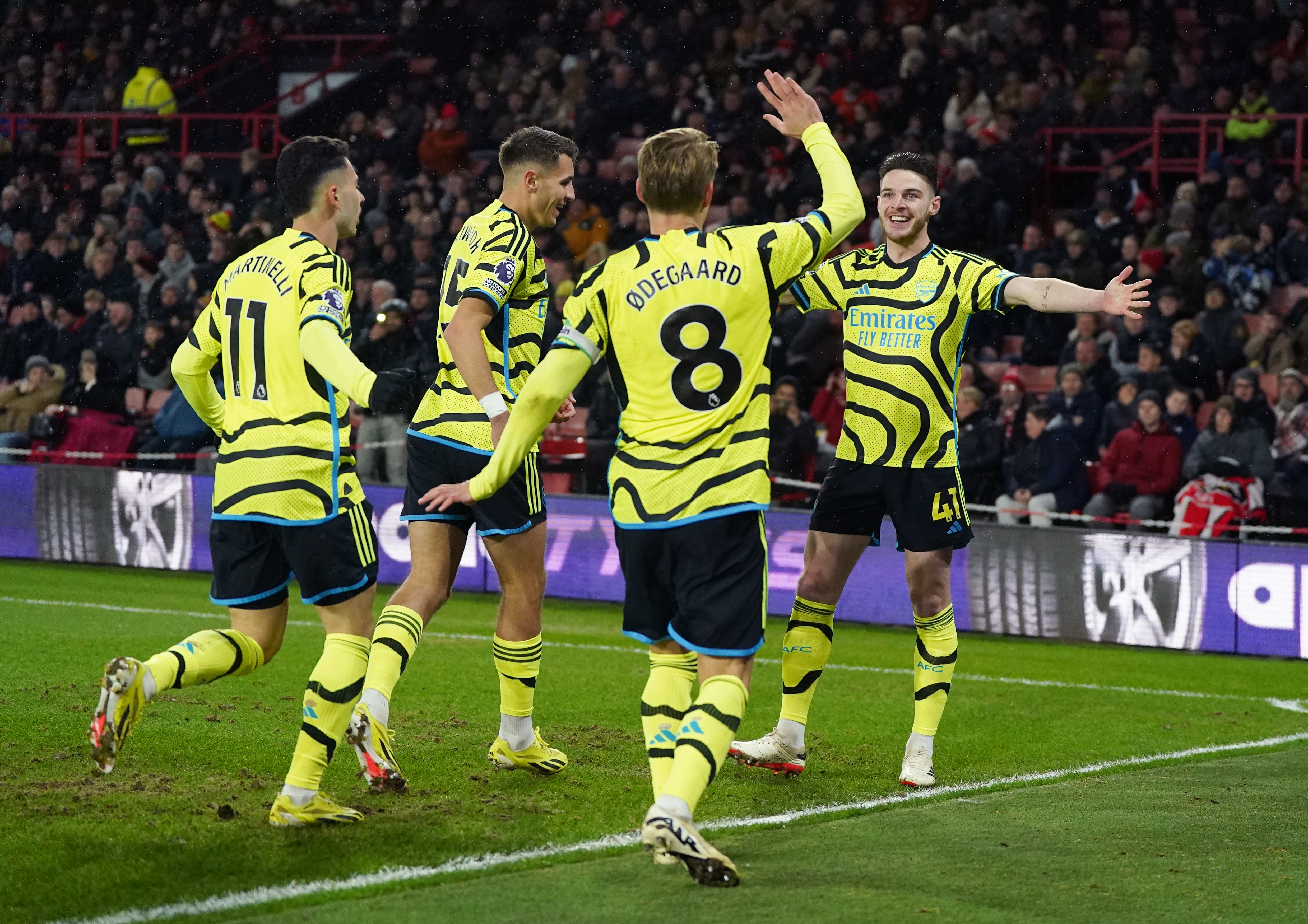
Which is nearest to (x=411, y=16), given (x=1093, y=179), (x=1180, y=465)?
(x=1093, y=179)

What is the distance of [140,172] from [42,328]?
5.04m

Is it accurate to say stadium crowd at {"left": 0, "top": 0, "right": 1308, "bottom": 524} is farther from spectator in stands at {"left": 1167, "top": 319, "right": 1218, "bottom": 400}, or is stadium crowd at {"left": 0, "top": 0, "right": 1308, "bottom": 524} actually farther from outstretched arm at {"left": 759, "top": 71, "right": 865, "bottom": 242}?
outstretched arm at {"left": 759, "top": 71, "right": 865, "bottom": 242}

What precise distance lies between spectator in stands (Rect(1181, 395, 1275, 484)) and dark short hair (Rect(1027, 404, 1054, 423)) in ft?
3.67

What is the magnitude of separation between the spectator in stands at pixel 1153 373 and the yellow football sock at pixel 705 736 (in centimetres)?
950

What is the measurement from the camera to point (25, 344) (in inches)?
722

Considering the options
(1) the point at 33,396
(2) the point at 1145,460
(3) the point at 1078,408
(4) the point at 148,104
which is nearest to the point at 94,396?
(1) the point at 33,396

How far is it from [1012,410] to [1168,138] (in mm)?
6206

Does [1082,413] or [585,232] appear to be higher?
[585,232]

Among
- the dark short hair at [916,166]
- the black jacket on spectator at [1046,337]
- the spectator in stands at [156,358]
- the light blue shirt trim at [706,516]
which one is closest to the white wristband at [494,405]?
the light blue shirt trim at [706,516]

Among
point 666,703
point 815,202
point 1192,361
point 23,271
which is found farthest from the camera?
point 23,271

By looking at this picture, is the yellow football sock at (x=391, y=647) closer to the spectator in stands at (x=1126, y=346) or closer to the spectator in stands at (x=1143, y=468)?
the spectator in stands at (x=1143, y=468)

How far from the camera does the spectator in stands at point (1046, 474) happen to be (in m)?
12.4

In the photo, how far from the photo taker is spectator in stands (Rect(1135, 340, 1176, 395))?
12938 mm

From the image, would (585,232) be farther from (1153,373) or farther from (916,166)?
(916,166)
